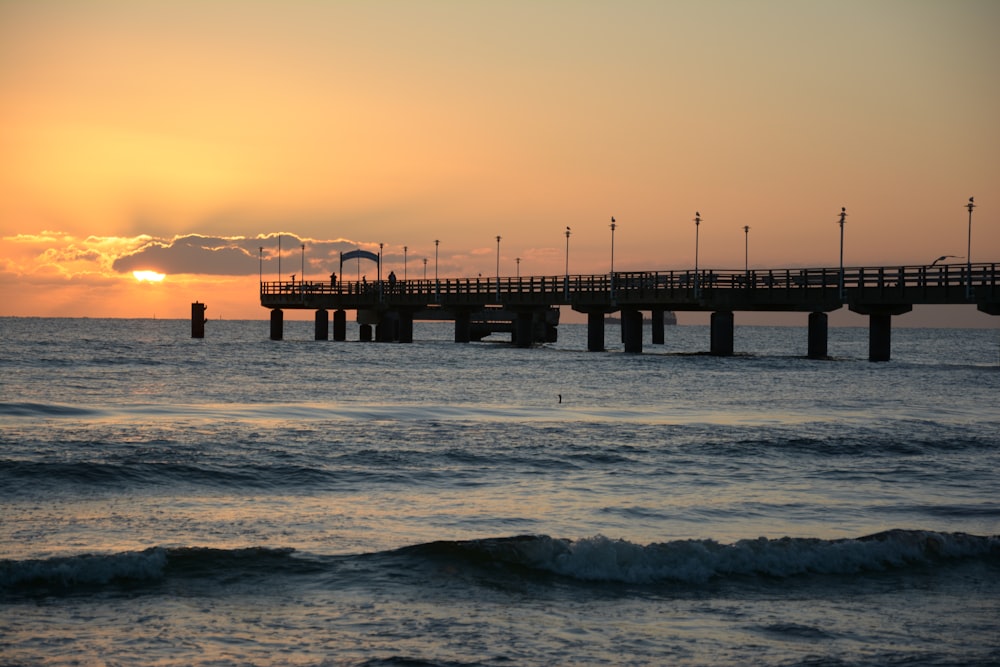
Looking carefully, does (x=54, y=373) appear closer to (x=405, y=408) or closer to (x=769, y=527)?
(x=405, y=408)

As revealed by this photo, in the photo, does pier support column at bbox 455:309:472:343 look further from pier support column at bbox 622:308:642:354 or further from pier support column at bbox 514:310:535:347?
pier support column at bbox 622:308:642:354

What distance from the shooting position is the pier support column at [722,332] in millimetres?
63938

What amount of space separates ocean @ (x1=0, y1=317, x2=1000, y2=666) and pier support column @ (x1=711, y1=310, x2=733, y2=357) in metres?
34.8

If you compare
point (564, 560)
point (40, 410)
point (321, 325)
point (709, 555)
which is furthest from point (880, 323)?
point (321, 325)

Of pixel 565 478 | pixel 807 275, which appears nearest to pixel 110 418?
pixel 565 478

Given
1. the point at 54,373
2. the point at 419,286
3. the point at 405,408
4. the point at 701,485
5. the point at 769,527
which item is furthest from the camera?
the point at 419,286

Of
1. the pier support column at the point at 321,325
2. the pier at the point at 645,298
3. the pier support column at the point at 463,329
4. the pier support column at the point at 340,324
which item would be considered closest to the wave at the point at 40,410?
the pier at the point at 645,298

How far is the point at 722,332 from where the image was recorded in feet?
212

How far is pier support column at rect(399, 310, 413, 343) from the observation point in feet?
292

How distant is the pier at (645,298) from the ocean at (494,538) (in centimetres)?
2744

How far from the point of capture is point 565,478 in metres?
18.1

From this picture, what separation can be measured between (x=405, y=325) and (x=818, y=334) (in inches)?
A: 1480

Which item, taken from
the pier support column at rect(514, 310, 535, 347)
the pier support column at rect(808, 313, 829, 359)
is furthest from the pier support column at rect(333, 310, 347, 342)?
the pier support column at rect(808, 313, 829, 359)

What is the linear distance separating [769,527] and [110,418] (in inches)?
714
